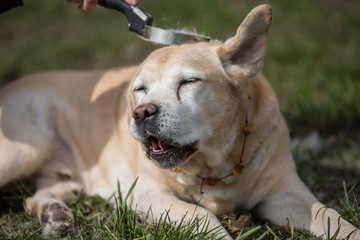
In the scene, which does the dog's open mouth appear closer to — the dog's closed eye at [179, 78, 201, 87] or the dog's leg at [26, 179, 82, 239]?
the dog's closed eye at [179, 78, 201, 87]

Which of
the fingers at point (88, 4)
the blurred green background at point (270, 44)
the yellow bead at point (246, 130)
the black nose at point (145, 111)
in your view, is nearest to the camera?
the black nose at point (145, 111)

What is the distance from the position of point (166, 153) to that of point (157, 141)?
0.09m

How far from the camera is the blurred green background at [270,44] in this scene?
4780 mm

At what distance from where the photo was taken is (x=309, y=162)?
399 centimetres

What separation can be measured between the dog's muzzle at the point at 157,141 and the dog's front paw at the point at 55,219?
83 centimetres

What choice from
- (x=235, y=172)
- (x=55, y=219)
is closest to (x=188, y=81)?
(x=235, y=172)

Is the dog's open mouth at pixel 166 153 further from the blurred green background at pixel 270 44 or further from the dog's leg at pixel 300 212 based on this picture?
the blurred green background at pixel 270 44

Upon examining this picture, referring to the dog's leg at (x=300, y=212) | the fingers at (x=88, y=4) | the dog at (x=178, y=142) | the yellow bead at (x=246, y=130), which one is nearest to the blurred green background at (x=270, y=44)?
the fingers at (x=88, y=4)

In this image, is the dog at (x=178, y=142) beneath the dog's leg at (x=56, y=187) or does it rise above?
above

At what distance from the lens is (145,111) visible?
2.45 m

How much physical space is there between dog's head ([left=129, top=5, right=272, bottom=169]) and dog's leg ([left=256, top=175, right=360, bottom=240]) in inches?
20.4

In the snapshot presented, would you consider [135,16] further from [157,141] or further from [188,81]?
[157,141]

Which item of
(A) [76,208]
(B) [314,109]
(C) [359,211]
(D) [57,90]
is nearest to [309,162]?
(B) [314,109]

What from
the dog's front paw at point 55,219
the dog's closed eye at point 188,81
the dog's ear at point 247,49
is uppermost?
the dog's ear at point 247,49
